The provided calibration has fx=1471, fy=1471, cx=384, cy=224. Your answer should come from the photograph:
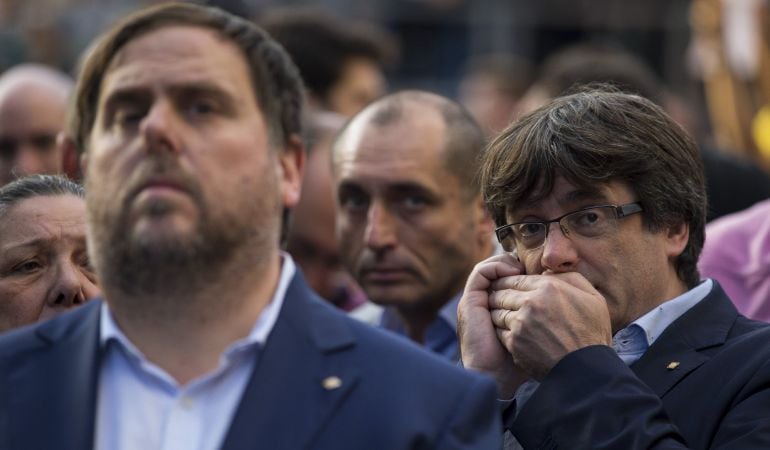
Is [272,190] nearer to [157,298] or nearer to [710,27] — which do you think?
[157,298]

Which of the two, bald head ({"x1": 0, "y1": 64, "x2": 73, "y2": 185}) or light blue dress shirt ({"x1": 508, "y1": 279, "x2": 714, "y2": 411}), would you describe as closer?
light blue dress shirt ({"x1": 508, "y1": 279, "x2": 714, "y2": 411})

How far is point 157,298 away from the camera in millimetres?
3238

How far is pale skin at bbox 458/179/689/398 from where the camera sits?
153 inches

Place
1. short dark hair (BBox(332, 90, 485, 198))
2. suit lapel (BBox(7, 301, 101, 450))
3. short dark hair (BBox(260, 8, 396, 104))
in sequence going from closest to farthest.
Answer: suit lapel (BBox(7, 301, 101, 450)) < short dark hair (BBox(332, 90, 485, 198)) < short dark hair (BBox(260, 8, 396, 104))

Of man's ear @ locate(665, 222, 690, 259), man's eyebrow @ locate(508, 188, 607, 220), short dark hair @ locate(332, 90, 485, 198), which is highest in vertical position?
man's eyebrow @ locate(508, 188, 607, 220)

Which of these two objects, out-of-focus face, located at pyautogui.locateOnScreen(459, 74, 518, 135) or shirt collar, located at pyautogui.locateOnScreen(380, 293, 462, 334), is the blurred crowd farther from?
out-of-focus face, located at pyautogui.locateOnScreen(459, 74, 518, 135)

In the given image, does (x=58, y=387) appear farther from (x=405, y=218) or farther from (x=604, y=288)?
(x=405, y=218)

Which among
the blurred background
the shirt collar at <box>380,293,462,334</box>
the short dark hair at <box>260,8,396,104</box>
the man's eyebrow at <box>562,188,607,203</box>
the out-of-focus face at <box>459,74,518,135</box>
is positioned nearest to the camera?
the man's eyebrow at <box>562,188,607,203</box>

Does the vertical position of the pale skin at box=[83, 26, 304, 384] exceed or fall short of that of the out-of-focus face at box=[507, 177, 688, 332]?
it exceeds it

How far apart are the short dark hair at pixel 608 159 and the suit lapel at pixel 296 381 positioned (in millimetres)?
954

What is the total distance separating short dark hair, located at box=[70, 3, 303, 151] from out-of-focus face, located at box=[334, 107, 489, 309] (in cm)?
164

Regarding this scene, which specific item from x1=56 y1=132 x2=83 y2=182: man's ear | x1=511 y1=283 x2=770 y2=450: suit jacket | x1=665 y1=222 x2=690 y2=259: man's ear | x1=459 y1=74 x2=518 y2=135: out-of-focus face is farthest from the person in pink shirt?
x1=459 y1=74 x2=518 y2=135: out-of-focus face

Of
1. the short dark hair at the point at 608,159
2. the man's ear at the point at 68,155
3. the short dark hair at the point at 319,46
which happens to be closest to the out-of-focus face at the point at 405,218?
the man's ear at the point at 68,155

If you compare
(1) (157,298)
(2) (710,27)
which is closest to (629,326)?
(1) (157,298)
